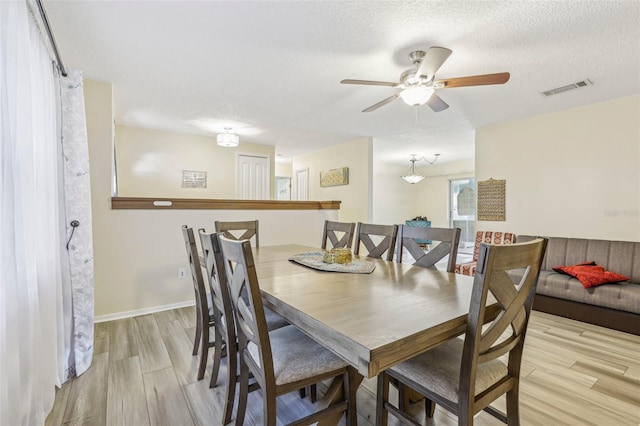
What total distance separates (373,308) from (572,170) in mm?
3956

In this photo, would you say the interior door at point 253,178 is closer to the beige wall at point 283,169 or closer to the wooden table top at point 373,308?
the beige wall at point 283,169

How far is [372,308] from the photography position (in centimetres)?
115

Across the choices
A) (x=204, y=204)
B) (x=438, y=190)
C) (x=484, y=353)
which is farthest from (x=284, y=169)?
(x=484, y=353)

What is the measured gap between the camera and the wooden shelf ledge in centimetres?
307

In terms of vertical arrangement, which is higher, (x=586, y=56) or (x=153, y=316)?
(x=586, y=56)

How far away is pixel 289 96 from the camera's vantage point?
3398 mm

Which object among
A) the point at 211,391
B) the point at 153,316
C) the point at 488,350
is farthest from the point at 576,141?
the point at 153,316

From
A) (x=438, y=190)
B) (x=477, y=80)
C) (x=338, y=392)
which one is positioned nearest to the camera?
(x=338, y=392)

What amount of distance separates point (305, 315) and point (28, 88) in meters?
1.71

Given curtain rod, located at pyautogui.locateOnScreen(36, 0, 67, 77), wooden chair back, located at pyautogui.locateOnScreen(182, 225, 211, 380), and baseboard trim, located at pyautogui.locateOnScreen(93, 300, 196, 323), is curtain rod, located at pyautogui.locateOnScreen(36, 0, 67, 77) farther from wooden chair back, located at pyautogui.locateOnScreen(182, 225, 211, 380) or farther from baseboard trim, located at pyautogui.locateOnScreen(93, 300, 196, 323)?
baseboard trim, located at pyautogui.locateOnScreen(93, 300, 196, 323)

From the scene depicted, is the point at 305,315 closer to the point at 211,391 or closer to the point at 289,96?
the point at 211,391

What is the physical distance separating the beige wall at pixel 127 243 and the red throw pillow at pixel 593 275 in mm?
3770

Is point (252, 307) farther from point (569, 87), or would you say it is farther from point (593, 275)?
point (569, 87)

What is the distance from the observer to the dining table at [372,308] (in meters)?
0.90
